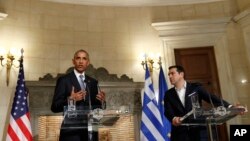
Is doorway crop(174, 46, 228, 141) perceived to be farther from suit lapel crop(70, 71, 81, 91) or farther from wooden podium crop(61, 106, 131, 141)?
wooden podium crop(61, 106, 131, 141)

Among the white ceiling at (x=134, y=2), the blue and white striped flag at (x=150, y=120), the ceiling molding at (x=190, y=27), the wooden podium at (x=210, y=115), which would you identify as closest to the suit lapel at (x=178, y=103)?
the wooden podium at (x=210, y=115)

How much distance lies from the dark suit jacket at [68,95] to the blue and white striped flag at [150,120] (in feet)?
7.44

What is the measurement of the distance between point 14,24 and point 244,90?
14.0 ft

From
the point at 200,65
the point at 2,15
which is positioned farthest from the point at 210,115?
the point at 2,15

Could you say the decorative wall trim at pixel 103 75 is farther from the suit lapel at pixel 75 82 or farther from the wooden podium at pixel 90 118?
the wooden podium at pixel 90 118

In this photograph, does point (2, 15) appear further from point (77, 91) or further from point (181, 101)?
point (181, 101)

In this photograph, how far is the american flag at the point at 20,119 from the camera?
14.3 feet

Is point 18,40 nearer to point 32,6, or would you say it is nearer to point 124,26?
point 32,6

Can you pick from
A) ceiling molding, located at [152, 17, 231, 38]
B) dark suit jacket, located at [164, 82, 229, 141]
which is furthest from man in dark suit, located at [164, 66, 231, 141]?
ceiling molding, located at [152, 17, 231, 38]

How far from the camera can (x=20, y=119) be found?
443 centimetres

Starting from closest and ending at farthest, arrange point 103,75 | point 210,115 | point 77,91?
point 210,115 < point 77,91 < point 103,75

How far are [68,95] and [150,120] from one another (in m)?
2.48

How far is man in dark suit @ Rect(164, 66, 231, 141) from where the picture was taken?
2.91 metres

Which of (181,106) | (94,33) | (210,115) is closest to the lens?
(210,115)
